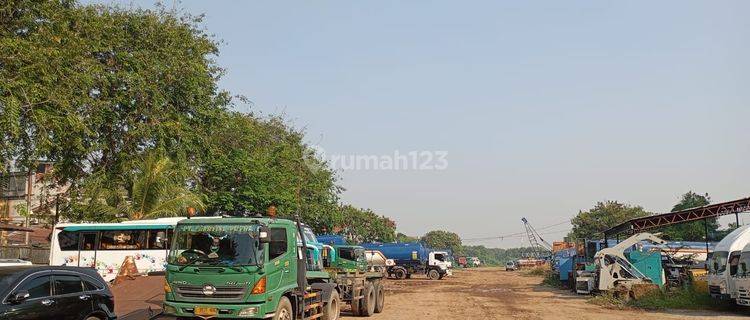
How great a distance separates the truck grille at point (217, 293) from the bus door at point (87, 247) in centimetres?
1728

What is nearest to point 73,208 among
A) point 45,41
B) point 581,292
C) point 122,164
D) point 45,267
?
point 122,164

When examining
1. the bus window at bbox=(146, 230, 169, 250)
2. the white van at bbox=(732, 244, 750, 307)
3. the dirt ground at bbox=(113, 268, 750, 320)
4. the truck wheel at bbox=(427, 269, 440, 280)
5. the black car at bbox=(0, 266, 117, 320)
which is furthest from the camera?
the truck wheel at bbox=(427, 269, 440, 280)

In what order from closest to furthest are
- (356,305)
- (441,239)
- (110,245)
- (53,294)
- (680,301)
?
(53,294) → (356,305) → (680,301) → (110,245) → (441,239)

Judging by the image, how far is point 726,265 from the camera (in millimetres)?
22359

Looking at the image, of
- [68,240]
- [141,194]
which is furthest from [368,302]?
[141,194]

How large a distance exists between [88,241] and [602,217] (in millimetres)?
76480

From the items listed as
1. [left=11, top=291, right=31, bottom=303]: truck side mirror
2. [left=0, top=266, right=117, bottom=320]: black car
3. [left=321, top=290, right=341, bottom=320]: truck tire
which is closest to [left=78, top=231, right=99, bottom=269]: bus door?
[left=321, top=290, right=341, bottom=320]: truck tire

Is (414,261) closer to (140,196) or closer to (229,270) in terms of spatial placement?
(140,196)

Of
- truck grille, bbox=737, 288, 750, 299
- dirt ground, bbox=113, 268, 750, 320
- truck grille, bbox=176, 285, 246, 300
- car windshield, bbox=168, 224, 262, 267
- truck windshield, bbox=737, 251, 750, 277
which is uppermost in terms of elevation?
car windshield, bbox=168, 224, 262, 267

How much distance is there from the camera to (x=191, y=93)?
3256cm

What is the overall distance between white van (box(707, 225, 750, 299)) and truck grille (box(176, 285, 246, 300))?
1806cm

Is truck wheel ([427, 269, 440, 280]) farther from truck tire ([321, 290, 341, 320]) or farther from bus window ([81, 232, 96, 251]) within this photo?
truck tire ([321, 290, 341, 320])

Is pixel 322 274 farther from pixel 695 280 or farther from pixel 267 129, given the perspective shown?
pixel 267 129

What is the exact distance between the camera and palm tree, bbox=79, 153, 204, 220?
3075 cm
